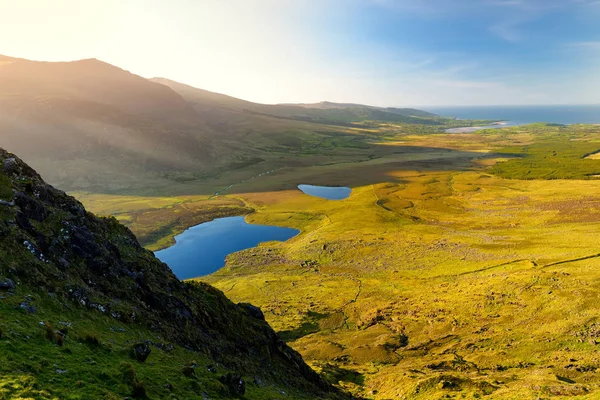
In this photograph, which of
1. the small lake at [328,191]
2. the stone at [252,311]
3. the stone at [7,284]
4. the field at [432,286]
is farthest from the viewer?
the small lake at [328,191]

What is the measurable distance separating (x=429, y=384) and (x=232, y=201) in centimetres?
14219

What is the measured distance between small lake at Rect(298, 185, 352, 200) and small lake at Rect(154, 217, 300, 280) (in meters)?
47.8

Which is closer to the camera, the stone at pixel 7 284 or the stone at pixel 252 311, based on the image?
the stone at pixel 7 284

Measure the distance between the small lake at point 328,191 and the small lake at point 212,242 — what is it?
157 ft

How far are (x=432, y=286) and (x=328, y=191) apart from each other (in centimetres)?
11657

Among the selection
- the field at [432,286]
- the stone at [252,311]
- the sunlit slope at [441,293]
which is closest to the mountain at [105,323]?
the stone at [252,311]

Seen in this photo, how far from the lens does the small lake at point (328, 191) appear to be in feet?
579

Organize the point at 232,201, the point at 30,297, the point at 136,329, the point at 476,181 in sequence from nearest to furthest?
the point at 30,297, the point at 136,329, the point at 232,201, the point at 476,181

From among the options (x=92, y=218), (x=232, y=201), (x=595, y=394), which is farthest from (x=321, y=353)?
(x=232, y=201)

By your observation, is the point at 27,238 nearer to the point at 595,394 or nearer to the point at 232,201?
the point at 595,394

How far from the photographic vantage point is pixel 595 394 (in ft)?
97.6

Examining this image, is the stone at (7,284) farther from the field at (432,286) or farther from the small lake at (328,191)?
the small lake at (328,191)

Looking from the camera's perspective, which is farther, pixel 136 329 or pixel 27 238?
pixel 136 329

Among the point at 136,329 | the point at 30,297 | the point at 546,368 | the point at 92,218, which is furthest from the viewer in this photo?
the point at 546,368
